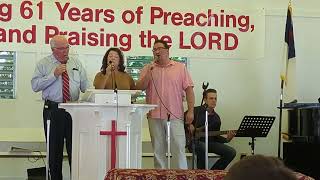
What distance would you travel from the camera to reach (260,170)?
4.03 feet

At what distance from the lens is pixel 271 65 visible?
700cm

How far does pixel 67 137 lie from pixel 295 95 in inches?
123

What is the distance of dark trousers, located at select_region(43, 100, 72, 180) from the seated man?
158cm

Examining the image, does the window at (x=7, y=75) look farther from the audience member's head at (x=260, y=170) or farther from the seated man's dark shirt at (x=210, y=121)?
the audience member's head at (x=260, y=170)

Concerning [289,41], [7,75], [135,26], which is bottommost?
[7,75]

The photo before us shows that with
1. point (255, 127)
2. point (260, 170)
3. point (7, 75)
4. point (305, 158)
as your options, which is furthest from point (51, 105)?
point (260, 170)

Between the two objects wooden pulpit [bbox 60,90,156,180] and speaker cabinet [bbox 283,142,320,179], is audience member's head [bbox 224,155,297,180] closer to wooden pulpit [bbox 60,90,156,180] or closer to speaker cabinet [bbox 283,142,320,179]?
wooden pulpit [bbox 60,90,156,180]

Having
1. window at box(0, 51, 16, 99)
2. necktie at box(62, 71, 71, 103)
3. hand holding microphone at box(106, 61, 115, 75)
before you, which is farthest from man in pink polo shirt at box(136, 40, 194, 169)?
window at box(0, 51, 16, 99)

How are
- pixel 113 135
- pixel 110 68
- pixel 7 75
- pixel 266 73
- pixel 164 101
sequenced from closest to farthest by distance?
pixel 113 135 → pixel 110 68 → pixel 164 101 → pixel 7 75 → pixel 266 73

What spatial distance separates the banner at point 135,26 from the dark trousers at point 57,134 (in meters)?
1.49

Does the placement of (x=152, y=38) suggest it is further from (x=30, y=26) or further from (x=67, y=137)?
(x=67, y=137)

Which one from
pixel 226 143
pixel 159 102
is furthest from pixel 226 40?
pixel 159 102

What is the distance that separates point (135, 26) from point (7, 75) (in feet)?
5.46

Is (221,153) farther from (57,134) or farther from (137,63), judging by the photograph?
(57,134)
